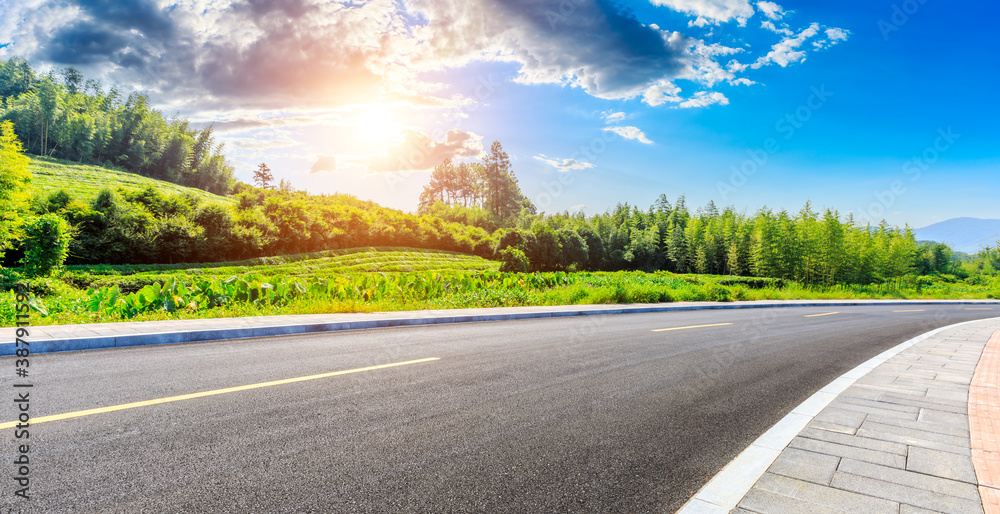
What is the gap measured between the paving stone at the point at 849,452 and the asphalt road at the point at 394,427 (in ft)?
1.16

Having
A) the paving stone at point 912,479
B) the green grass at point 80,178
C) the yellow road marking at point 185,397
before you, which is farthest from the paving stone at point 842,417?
the green grass at point 80,178

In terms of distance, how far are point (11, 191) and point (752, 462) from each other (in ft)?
105

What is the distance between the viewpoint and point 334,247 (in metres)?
45.0

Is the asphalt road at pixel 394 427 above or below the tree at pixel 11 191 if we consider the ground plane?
below

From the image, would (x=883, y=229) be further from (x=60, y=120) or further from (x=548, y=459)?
(x=60, y=120)

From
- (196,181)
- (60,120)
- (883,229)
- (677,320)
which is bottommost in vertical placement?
(677,320)

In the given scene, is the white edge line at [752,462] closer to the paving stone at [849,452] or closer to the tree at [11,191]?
the paving stone at [849,452]

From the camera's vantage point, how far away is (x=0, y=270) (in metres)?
18.0

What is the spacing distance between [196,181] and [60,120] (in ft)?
69.3

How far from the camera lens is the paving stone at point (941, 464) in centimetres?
289

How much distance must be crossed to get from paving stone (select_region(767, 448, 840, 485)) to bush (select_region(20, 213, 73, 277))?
2271cm

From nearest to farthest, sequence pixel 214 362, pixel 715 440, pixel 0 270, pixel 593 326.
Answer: pixel 715 440
pixel 214 362
pixel 593 326
pixel 0 270

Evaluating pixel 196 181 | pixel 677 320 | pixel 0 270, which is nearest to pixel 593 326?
pixel 677 320

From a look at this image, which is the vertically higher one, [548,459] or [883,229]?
[883,229]
